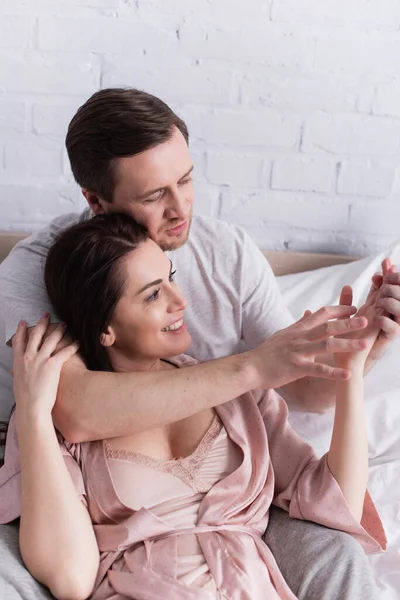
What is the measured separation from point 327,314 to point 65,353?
425mm

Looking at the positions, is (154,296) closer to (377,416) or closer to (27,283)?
(27,283)

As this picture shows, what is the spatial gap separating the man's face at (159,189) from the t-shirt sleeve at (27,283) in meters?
0.16

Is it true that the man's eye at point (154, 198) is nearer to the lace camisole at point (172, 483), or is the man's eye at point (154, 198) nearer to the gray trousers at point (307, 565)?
the lace camisole at point (172, 483)

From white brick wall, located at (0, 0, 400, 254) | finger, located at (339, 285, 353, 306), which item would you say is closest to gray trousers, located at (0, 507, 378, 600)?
finger, located at (339, 285, 353, 306)

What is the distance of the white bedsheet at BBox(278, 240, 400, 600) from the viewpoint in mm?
1426

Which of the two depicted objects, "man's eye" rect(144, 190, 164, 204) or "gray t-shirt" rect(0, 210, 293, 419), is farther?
"gray t-shirt" rect(0, 210, 293, 419)

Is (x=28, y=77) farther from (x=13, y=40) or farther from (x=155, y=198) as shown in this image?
(x=155, y=198)

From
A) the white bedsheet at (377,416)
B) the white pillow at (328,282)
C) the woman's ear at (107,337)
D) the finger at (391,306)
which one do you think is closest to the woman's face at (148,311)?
the woman's ear at (107,337)

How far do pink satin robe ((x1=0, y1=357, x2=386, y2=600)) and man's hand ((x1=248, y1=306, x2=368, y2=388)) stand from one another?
0.18 m

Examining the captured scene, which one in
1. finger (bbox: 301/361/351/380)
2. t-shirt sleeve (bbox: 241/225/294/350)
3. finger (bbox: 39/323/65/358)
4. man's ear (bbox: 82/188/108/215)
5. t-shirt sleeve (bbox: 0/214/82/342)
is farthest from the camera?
t-shirt sleeve (bbox: 241/225/294/350)

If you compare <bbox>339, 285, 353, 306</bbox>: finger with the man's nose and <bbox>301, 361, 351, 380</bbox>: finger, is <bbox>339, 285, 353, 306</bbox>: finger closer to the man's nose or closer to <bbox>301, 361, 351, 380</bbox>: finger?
<bbox>301, 361, 351, 380</bbox>: finger

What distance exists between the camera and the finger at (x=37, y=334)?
128 centimetres

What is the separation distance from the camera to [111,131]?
1418 millimetres

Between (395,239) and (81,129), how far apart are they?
990 millimetres
